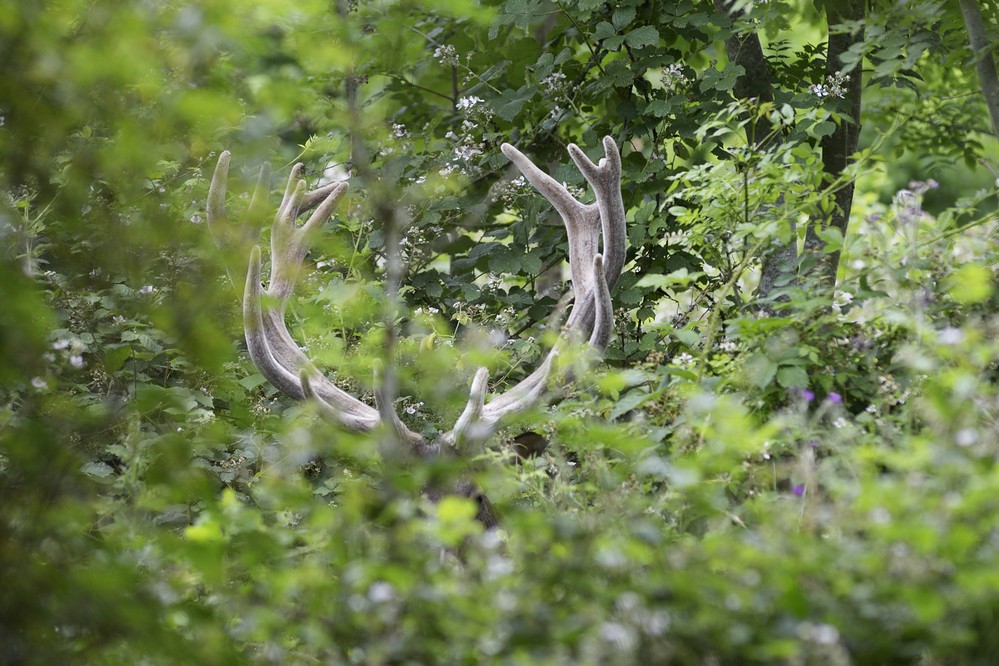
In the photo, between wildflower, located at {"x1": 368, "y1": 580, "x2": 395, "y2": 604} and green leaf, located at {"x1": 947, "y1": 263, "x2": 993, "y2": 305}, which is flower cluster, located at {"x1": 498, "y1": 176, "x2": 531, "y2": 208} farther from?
wildflower, located at {"x1": 368, "y1": 580, "x2": 395, "y2": 604}

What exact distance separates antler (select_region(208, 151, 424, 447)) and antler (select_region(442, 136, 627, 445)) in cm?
21

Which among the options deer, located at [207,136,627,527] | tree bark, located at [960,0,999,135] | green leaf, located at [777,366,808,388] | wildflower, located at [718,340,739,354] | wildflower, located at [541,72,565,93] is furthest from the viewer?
wildflower, located at [541,72,565,93]

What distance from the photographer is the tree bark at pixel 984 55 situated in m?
3.13

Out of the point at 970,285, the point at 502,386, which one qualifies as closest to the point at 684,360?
the point at 970,285

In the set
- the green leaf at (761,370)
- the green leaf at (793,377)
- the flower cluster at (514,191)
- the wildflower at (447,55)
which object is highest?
the green leaf at (793,377)

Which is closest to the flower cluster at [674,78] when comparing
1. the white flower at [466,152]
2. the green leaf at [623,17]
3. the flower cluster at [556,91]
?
the green leaf at [623,17]

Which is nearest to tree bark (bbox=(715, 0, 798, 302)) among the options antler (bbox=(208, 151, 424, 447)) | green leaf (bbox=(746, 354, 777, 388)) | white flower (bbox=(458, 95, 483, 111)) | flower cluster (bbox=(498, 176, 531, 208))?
flower cluster (bbox=(498, 176, 531, 208))

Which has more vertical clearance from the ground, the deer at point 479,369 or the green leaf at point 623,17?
the green leaf at point 623,17

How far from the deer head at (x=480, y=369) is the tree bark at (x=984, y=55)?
45.2 inches

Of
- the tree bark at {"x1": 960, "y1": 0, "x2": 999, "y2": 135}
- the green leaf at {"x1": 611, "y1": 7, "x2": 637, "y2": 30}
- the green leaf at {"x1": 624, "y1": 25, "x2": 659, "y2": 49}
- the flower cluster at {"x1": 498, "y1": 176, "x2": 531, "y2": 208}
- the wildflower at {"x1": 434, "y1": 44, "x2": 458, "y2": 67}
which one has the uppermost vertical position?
the tree bark at {"x1": 960, "y1": 0, "x2": 999, "y2": 135}

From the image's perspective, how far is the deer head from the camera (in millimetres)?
2871

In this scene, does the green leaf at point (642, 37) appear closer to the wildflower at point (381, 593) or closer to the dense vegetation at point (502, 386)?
the dense vegetation at point (502, 386)

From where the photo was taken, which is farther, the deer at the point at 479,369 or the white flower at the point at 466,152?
the white flower at the point at 466,152

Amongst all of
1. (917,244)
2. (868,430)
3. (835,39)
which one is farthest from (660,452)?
(835,39)
